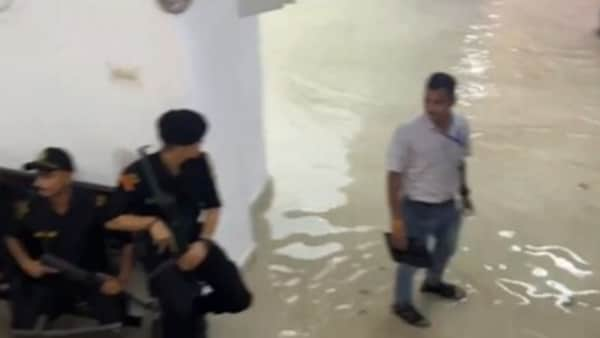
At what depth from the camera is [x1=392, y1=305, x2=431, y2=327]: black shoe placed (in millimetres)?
3723

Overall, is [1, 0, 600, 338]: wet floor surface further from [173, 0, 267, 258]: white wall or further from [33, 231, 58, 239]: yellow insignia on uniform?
[33, 231, 58, 239]: yellow insignia on uniform

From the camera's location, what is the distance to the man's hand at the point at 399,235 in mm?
3330

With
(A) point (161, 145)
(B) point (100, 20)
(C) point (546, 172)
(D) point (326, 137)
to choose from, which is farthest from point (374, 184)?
(B) point (100, 20)

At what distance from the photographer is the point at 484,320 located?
3770 mm

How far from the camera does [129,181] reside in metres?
3.20

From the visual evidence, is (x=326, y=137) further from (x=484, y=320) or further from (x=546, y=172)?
(x=484, y=320)

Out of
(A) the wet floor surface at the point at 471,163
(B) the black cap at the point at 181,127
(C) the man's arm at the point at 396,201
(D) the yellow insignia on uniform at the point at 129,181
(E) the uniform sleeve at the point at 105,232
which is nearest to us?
(B) the black cap at the point at 181,127

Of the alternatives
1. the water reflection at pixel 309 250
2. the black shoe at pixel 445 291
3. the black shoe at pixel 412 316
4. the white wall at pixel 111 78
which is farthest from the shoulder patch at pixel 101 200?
the black shoe at pixel 445 291

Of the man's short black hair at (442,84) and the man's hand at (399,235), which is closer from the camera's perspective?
the man's short black hair at (442,84)

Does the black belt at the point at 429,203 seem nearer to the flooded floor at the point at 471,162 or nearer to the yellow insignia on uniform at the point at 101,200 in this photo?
the flooded floor at the point at 471,162

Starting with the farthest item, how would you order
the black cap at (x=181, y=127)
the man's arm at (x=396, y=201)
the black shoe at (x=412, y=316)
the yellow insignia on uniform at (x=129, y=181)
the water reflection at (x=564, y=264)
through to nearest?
1. the water reflection at (x=564, y=264)
2. the black shoe at (x=412, y=316)
3. the man's arm at (x=396, y=201)
4. the yellow insignia on uniform at (x=129, y=181)
5. the black cap at (x=181, y=127)

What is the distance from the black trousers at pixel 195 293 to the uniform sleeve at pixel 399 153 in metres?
0.70

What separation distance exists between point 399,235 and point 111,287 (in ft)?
3.58

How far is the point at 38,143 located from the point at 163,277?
0.89m
